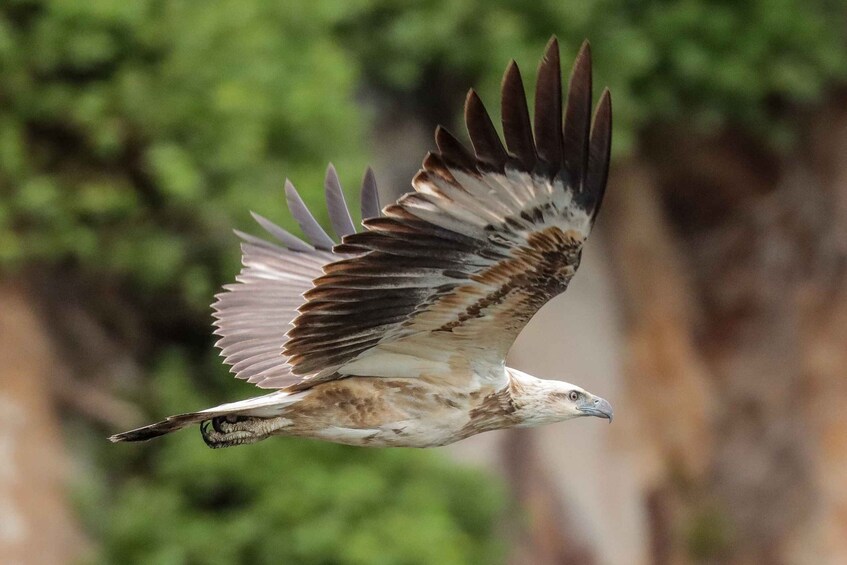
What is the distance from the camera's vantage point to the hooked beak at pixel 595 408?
5242mm

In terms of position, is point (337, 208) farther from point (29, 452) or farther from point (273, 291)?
point (29, 452)

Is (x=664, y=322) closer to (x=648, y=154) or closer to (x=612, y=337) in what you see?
(x=612, y=337)

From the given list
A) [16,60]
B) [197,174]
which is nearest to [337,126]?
[197,174]

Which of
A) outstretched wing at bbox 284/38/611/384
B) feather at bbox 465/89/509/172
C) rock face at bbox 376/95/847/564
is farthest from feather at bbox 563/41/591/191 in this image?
rock face at bbox 376/95/847/564

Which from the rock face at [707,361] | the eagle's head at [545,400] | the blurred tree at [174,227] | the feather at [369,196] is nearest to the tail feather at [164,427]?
the eagle's head at [545,400]

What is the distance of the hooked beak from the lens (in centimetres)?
524

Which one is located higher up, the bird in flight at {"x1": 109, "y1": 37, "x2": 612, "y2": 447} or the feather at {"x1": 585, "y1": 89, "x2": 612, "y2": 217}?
the feather at {"x1": 585, "y1": 89, "x2": 612, "y2": 217}

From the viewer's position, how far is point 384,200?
1023cm

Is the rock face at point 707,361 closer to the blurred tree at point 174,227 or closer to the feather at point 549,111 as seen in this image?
the blurred tree at point 174,227

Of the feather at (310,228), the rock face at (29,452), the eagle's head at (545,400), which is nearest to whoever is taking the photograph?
the eagle's head at (545,400)

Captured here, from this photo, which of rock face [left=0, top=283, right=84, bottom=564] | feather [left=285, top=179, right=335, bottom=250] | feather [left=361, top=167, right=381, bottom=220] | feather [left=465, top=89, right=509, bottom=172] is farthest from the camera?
rock face [left=0, top=283, right=84, bottom=564]

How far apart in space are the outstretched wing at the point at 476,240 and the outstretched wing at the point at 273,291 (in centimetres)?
67

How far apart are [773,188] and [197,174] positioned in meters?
5.49

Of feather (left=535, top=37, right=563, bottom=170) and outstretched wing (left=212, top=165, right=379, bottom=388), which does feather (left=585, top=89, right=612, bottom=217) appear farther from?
outstretched wing (left=212, top=165, right=379, bottom=388)
